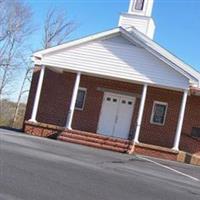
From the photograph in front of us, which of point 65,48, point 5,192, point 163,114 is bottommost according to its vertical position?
point 5,192

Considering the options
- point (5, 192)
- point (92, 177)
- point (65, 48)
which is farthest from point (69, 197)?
point (65, 48)

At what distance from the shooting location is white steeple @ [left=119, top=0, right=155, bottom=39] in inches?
1283

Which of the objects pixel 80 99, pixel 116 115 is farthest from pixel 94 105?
pixel 116 115

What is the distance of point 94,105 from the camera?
2962 cm

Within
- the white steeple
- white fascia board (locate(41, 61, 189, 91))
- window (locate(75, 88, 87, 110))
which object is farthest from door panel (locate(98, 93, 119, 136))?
the white steeple

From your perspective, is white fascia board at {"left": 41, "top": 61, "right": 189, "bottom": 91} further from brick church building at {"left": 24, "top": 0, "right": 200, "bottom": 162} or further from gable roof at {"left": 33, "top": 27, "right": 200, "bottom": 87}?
gable roof at {"left": 33, "top": 27, "right": 200, "bottom": 87}

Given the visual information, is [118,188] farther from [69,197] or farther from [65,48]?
[65,48]

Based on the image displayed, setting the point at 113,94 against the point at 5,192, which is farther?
the point at 113,94

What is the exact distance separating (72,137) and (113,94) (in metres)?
4.47

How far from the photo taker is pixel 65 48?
27.3 meters

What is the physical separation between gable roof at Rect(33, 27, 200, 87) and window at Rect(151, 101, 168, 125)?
2.93 metres

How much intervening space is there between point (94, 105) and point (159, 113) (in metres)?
3.55

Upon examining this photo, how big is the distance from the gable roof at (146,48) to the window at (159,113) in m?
2.93

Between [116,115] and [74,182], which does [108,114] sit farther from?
[74,182]
